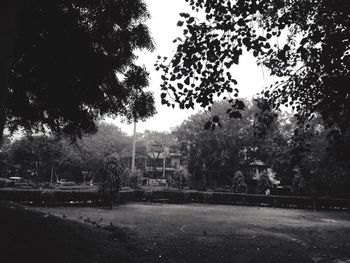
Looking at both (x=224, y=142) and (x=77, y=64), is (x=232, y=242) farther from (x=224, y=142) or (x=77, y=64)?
(x=224, y=142)

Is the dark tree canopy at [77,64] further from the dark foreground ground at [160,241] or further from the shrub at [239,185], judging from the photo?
the shrub at [239,185]

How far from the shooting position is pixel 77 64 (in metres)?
5.39

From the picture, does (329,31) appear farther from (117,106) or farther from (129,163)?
(129,163)

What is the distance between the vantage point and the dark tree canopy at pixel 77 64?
500 centimetres

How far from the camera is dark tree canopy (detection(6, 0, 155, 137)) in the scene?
5004mm

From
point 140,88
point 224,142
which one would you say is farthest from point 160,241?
point 224,142

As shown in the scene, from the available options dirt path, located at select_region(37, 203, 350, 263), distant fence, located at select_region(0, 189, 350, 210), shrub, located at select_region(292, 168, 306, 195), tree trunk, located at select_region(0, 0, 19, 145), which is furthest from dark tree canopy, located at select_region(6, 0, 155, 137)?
shrub, located at select_region(292, 168, 306, 195)

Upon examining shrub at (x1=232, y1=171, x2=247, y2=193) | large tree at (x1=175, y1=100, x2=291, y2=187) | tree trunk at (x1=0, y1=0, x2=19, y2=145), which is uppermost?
large tree at (x1=175, y1=100, x2=291, y2=187)

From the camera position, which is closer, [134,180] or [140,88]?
[140,88]

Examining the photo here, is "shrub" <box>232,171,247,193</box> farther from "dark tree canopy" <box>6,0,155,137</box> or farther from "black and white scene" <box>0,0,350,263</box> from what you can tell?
"dark tree canopy" <box>6,0,155,137</box>

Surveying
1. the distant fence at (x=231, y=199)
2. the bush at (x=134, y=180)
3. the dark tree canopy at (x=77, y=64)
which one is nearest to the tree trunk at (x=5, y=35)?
the dark tree canopy at (x=77, y=64)

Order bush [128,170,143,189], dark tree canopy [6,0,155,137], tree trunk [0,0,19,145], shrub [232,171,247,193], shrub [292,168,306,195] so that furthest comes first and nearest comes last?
shrub [232,171,247,193] < shrub [292,168,306,195] < bush [128,170,143,189] < dark tree canopy [6,0,155,137] < tree trunk [0,0,19,145]

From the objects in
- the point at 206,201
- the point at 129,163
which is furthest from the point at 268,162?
the point at 129,163

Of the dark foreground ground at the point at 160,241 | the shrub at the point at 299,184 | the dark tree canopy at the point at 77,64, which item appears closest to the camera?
the dark tree canopy at the point at 77,64
